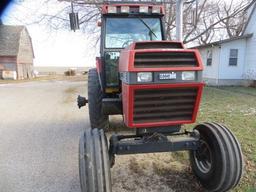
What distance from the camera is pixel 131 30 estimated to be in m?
5.10

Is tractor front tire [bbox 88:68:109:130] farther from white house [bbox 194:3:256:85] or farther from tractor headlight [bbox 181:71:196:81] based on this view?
white house [bbox 194:3:256:85]

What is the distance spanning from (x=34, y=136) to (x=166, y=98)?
14.0 ft

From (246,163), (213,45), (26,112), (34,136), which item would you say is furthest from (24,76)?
(246,163)

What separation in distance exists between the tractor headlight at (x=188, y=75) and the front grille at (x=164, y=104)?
0.49 ft

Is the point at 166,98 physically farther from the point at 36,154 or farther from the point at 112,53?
the point at 36,154

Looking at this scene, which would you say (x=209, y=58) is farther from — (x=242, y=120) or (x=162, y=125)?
(x=162, y=125)

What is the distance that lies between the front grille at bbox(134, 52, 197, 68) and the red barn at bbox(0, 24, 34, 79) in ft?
104

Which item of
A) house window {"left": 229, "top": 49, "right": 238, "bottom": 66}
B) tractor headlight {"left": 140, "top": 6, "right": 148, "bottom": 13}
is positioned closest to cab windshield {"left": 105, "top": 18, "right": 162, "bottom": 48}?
tractor headlight {"left": 140, "top": 6, "right": 148, "bottom": 13}

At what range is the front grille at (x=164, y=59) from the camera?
307cm

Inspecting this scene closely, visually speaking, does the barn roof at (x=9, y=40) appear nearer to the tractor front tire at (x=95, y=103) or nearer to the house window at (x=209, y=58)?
the house window at (x=209, y=58)

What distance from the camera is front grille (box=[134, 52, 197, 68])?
3.07 metres

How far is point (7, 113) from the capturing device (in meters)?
9.63

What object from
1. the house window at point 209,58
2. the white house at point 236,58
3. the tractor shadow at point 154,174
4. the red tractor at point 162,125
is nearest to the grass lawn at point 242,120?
the red tractor at point 162,125

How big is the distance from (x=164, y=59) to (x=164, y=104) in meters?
0.54
